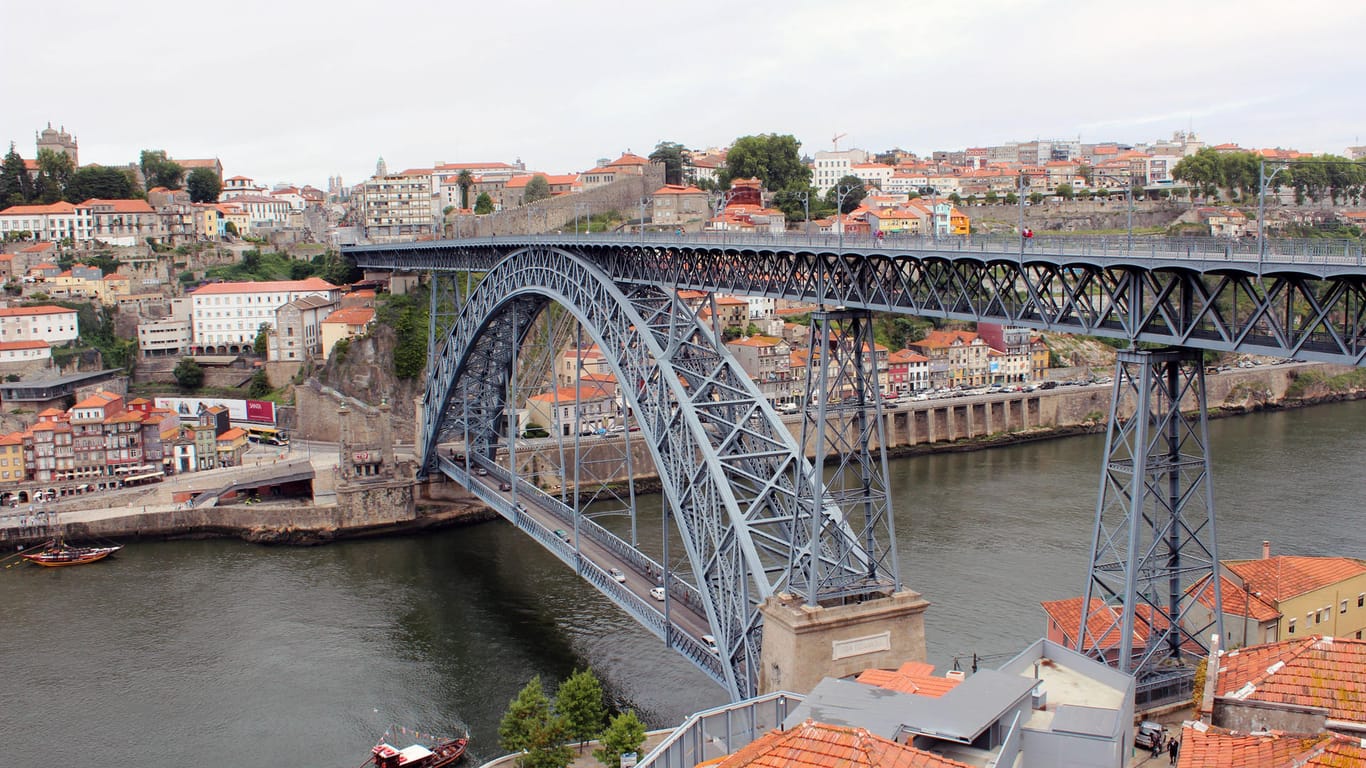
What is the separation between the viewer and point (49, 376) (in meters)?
43.8

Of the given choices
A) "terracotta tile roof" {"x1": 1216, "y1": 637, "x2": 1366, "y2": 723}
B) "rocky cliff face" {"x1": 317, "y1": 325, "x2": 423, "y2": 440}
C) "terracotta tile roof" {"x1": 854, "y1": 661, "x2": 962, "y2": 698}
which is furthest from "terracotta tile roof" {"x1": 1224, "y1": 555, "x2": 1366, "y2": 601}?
"rocky cliff face" {"x1": 317, "y1": 325, "x2": 423, "y2": 440}

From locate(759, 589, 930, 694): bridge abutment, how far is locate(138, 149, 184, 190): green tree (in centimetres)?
6523

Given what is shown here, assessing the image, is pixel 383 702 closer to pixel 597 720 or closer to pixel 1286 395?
pixel 597 720

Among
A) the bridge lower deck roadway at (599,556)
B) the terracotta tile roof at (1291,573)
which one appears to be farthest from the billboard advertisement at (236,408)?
the terracotta tile roof at (1291,573)

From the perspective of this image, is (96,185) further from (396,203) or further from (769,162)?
(769,162)

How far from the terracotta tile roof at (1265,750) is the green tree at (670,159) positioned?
2401 inches

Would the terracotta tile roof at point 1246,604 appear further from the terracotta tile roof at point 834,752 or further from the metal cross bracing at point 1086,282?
the terracotta tile roof at point 834,752

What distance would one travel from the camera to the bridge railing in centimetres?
984

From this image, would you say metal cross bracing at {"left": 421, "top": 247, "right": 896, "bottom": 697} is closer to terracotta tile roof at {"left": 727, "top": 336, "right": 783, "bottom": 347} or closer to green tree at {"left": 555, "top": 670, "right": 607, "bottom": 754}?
green tree at {"left": 555, "top": 670, "right": 607, "bottom": 754}

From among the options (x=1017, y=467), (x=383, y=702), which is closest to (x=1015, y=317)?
(x=383, y=702)

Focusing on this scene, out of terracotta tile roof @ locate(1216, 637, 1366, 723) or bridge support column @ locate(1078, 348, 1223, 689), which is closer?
terracotta tile roof @ locate(1216, 637, 1366, 723)

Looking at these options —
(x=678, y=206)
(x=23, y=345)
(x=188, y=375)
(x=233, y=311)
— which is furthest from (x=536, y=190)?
(x=23, y=345)

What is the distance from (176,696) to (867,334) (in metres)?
14.4

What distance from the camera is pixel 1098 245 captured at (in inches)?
461
